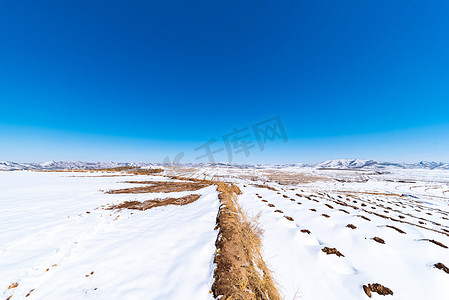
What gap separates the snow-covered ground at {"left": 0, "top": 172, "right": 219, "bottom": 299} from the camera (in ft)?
13.6

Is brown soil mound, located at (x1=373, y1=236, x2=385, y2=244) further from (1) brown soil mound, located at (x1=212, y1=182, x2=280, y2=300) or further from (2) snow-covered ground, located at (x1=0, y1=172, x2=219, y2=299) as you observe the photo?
(2) snow-covered ground, located at (x1=0, y1=172, x2=219, y2=299)

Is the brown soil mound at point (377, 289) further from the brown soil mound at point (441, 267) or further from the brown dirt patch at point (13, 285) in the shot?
the brown dirt patch at point (13, 285)

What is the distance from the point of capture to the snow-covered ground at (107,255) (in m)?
4.16

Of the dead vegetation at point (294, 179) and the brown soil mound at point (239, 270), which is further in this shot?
the dead vegetation at point (294, 179)

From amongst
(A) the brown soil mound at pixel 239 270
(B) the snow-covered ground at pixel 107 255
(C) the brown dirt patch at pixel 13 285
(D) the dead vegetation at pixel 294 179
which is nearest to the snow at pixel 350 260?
(A) the brown soil mound at pixel 239 270

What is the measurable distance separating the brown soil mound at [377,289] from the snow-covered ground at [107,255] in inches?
188

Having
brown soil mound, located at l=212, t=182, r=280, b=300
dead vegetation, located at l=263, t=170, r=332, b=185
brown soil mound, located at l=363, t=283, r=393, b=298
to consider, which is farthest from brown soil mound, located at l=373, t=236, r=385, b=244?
Answer: dead vegetation, located at l=263, t=170, r=332, b=185

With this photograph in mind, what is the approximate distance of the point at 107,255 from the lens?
5660 mm

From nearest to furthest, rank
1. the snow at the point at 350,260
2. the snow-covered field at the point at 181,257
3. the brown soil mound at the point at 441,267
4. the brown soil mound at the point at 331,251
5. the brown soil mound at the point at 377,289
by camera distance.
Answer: the snow-covered field at the point at 181,257 → the brown soil mound at the point at 377,289 → the snow at the point at 350,260 → the brown soil mound at the point at 441,267 → the brown soil mound at the point at 331,251

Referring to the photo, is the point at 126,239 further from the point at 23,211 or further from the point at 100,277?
the point at 23,211

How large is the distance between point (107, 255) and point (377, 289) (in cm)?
897

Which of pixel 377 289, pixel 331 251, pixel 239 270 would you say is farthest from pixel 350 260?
pixel 239 270

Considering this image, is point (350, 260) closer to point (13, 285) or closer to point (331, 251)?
point (331, 251)

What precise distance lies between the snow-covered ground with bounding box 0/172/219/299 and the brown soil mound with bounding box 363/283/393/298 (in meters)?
4.77
